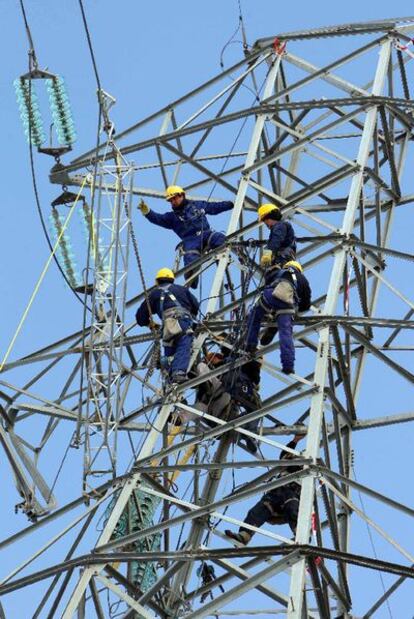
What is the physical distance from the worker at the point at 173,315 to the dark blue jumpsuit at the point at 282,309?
0.99 meters

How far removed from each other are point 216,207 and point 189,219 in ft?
1.75

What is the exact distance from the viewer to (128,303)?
30781mm

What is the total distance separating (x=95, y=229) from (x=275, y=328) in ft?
11.2

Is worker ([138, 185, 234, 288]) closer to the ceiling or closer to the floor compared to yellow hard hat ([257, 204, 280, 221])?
closer to the ceiling

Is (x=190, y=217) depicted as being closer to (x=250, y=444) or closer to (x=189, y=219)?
(x=189, y=219)

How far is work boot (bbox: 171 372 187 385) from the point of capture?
93.4 ft

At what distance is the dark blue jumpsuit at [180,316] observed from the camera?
94.5 feet

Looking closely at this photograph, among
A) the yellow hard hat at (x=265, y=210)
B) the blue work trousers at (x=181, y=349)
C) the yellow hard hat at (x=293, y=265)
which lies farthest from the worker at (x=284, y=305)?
the yellow hard hat at (x=265, y=210)

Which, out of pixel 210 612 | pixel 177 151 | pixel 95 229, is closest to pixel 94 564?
pixel 210 612

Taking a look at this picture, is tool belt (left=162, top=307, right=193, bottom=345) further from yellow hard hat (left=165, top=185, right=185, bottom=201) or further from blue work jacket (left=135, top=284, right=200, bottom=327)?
yellow hard hat (left=165, top=185, right=185, bottom=201)

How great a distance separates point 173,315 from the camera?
2950 cm

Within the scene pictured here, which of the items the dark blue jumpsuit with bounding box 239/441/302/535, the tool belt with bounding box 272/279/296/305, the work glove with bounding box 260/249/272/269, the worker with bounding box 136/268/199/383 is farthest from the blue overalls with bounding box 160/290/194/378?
the dark blue jumpsuit with bounding box 239/441/302/535

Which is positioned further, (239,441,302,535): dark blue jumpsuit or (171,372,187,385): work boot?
(239,441,302,535): dark blue jumpsuit

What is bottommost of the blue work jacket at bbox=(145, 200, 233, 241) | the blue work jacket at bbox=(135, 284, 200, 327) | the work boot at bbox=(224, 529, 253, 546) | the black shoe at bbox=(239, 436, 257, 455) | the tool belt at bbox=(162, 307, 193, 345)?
the work boot at bbox=(224, 529, 253, 546)
